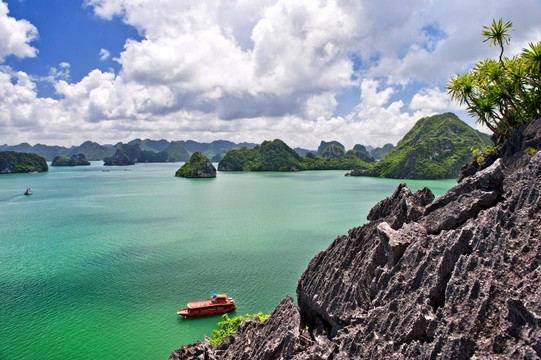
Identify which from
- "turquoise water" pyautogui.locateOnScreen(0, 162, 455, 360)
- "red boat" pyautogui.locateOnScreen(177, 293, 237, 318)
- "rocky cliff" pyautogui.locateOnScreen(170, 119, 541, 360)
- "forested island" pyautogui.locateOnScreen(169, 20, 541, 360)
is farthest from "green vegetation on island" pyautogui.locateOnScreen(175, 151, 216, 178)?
"rocky cliff" pyautogui.locateOnScreen(170, 119, 541, 360)

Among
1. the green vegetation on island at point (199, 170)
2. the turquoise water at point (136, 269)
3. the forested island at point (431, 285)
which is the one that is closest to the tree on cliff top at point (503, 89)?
the forested island at point (431, 285)

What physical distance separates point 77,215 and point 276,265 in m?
57.8

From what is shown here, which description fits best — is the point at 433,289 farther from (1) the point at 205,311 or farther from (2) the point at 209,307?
(1) the point at 205,311

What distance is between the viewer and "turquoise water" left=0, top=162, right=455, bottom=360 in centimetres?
2563

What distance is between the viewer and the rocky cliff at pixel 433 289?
10023 mm

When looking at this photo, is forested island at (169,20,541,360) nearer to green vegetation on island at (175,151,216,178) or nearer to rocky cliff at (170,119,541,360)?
rocky cliff at (170,119,541,360)

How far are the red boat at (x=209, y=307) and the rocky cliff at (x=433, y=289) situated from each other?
971 centimetres

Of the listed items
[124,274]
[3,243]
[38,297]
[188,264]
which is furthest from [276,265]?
[3,243]

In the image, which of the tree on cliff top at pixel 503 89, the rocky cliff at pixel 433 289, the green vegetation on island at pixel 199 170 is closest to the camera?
the rocky cliff at pixel 433 289

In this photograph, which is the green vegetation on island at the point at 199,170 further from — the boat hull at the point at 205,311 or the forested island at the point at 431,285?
the forested island at the point at 431,285

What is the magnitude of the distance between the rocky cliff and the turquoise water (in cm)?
1117

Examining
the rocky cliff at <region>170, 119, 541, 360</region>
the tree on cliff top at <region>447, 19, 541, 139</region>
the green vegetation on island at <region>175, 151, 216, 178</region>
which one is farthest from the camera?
the green vegetation on island at <region>175, 151, 216, 178</region>

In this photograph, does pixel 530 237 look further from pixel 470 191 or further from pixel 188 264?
pixel 188 264

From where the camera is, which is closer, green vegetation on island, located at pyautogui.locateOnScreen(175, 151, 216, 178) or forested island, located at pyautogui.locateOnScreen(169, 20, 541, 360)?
forested island, located at pyautogui.locateOnScreen(169, 20, 541, 360)
